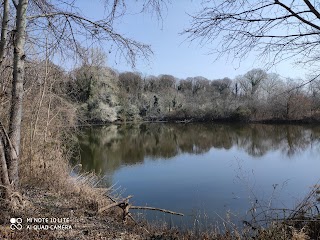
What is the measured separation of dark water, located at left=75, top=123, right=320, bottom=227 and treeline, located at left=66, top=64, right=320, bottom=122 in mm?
14182

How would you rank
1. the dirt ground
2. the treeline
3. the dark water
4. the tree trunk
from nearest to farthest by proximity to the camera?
1. the dirt ground
2. the tree trunk
3. the dark water
4. the treeline

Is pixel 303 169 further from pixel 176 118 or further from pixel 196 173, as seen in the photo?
pixel 176 118

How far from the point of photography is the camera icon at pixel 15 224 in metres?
3.36

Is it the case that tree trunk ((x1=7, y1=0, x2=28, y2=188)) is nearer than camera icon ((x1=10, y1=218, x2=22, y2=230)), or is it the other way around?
camera icon ((x1=10, y1=218, x2=22, y2=230))

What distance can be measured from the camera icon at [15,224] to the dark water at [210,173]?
288cm

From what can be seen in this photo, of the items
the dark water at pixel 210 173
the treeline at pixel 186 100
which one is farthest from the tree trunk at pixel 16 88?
the treeline at pixel 186 100

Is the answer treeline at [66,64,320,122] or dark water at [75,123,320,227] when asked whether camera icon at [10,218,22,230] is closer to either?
dark water at [75,123,320,227]

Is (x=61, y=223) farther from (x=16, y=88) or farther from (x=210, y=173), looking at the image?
(x=210, y=173)

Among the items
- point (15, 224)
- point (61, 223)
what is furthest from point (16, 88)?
point (61, 223)

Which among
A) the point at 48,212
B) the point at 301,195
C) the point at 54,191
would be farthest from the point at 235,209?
the point at 48,212

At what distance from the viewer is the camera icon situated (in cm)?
336

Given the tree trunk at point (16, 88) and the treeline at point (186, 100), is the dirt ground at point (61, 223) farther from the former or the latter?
the treeline at point (186, 100)

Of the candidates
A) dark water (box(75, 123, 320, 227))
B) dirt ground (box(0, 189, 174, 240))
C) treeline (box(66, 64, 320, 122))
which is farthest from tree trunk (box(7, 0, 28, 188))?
treeline (box(66, 64, 320, 122))

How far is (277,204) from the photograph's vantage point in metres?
8.49
